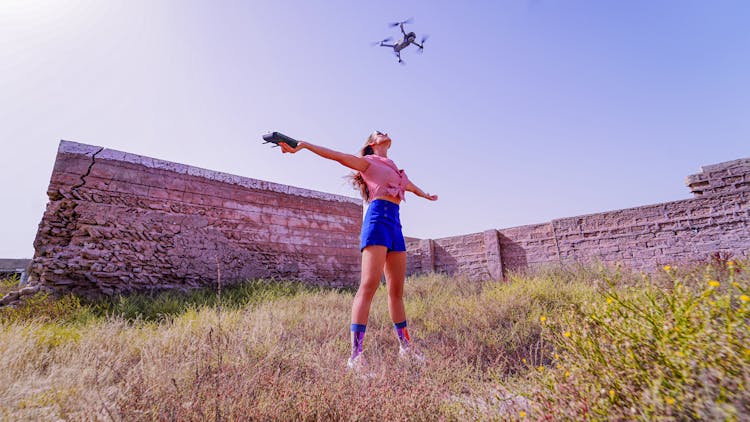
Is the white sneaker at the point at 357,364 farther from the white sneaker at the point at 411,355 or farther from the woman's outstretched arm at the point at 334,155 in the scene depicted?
the woman's outstretched arm at the point at 334,155

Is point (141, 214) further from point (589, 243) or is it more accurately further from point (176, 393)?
point (589, 243)

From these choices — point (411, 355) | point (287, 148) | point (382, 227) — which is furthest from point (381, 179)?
point (411, 355)

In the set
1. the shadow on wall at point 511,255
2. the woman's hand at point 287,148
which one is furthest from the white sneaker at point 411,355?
the shadow on wall at point 511,255

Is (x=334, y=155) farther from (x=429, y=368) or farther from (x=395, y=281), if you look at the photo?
(x=429, y=368)

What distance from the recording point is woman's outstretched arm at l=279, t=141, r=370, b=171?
2461mm

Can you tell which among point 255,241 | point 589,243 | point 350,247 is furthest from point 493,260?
point 255,241

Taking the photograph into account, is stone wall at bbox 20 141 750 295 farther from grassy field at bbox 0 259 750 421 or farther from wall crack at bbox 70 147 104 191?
grassy field at bbox 0 259 750 421

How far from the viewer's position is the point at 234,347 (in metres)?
2.65

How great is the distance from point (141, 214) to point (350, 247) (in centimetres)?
448

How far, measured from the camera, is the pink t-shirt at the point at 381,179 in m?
2.90

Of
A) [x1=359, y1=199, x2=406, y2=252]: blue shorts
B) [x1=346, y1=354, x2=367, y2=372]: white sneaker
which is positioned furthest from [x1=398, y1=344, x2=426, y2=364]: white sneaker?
[x1=359, y1=199, x2=406, y2=252]: blue shorts

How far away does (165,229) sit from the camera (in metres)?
6.04

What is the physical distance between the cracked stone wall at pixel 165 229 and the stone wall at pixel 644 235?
15.6 ft

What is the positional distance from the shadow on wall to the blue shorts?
6.97 meters
